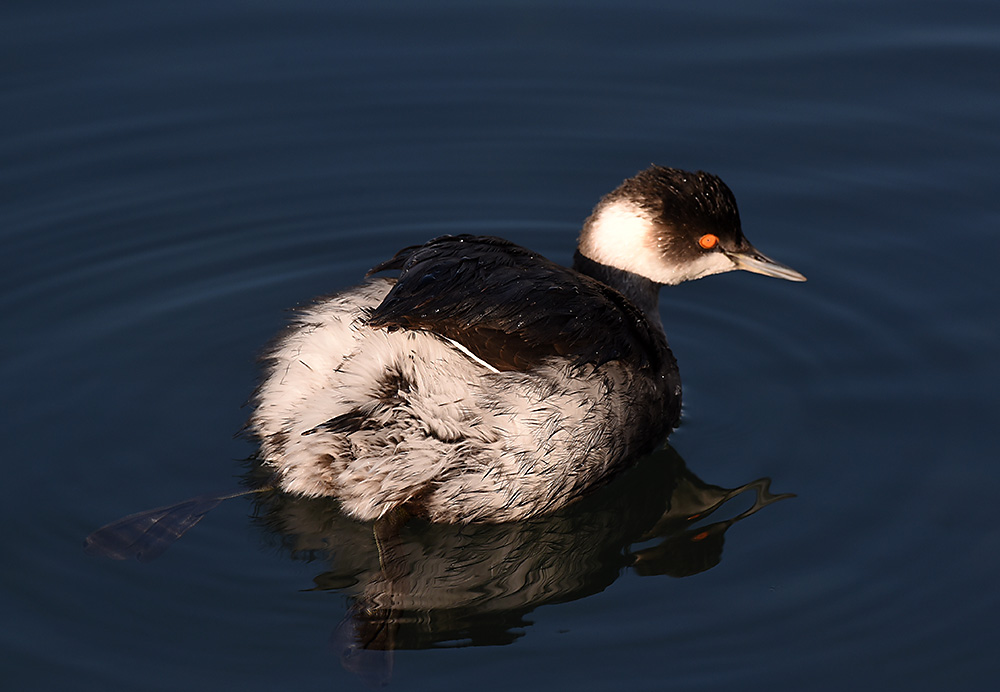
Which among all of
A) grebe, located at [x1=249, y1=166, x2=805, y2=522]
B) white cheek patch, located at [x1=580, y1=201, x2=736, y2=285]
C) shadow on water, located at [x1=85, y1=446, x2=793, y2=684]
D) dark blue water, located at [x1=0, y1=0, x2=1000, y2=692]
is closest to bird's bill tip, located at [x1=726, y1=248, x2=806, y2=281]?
white cheek patch, located at [x1=580, y1=201, x2=736, y2=285]

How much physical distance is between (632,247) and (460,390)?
1.45m

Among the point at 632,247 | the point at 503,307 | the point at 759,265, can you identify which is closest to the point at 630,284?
the point at 632,247

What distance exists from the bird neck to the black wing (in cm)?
70

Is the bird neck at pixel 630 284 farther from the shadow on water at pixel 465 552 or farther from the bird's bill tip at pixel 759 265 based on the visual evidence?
the shadow on water at pixel 465 552

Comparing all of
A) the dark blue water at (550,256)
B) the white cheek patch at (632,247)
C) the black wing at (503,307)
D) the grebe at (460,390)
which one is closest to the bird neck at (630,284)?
the white cheek patch at (632,247)

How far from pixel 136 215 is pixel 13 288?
0.92 meters

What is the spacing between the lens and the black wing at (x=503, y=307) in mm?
4957

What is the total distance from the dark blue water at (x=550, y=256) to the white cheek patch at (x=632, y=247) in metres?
0.50

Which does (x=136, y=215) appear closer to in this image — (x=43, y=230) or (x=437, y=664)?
(x=43, y=230)

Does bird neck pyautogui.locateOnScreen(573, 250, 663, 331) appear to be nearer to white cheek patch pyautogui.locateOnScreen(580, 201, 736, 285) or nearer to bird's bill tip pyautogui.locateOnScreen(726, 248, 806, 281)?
white cheek patch pyautogui.locateOnScreen(580, 201, 736, 285)

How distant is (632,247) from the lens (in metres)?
6.06

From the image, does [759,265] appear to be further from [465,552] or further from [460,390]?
[465,552]

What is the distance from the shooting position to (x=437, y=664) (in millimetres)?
4617

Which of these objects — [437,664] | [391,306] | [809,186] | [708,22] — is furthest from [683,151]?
[437,664]
